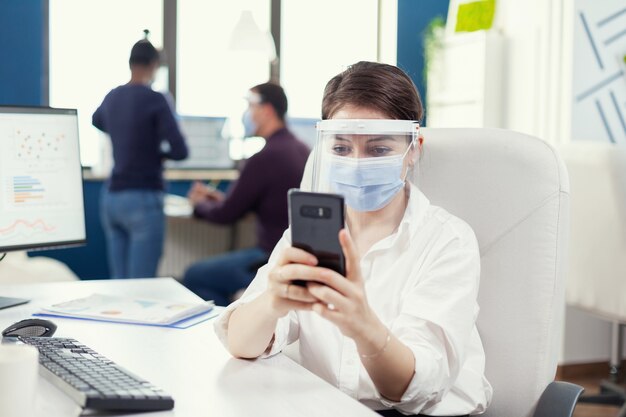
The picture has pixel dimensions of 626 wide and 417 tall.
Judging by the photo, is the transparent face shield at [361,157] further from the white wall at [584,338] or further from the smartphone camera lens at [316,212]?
the white wall at [584,338]

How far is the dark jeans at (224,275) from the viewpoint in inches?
130

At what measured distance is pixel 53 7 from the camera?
4.70 m

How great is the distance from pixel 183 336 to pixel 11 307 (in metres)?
0.44

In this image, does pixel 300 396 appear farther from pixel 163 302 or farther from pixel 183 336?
pixel 163 302

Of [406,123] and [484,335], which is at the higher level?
[406,123]

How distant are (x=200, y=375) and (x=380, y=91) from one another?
20.8 inches

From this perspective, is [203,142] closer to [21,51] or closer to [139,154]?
[21,51]

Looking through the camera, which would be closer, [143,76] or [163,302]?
[163,302]

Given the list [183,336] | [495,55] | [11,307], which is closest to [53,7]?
[495,55]

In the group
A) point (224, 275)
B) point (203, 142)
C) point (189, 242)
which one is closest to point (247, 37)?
point (203, 142)

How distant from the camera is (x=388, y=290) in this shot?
49.8 inches

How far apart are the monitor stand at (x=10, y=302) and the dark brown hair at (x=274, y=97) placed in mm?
1774

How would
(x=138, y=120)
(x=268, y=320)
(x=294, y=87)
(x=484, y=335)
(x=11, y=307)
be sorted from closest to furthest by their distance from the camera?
1. (x=268, y=320)
2. (x=484, y=335)
3. (x=11, y=307)
4. (x=138, y=120)
5. (x=294, y=87)

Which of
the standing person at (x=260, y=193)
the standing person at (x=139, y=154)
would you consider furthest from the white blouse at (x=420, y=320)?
the standing person at (x=139, y=154)
